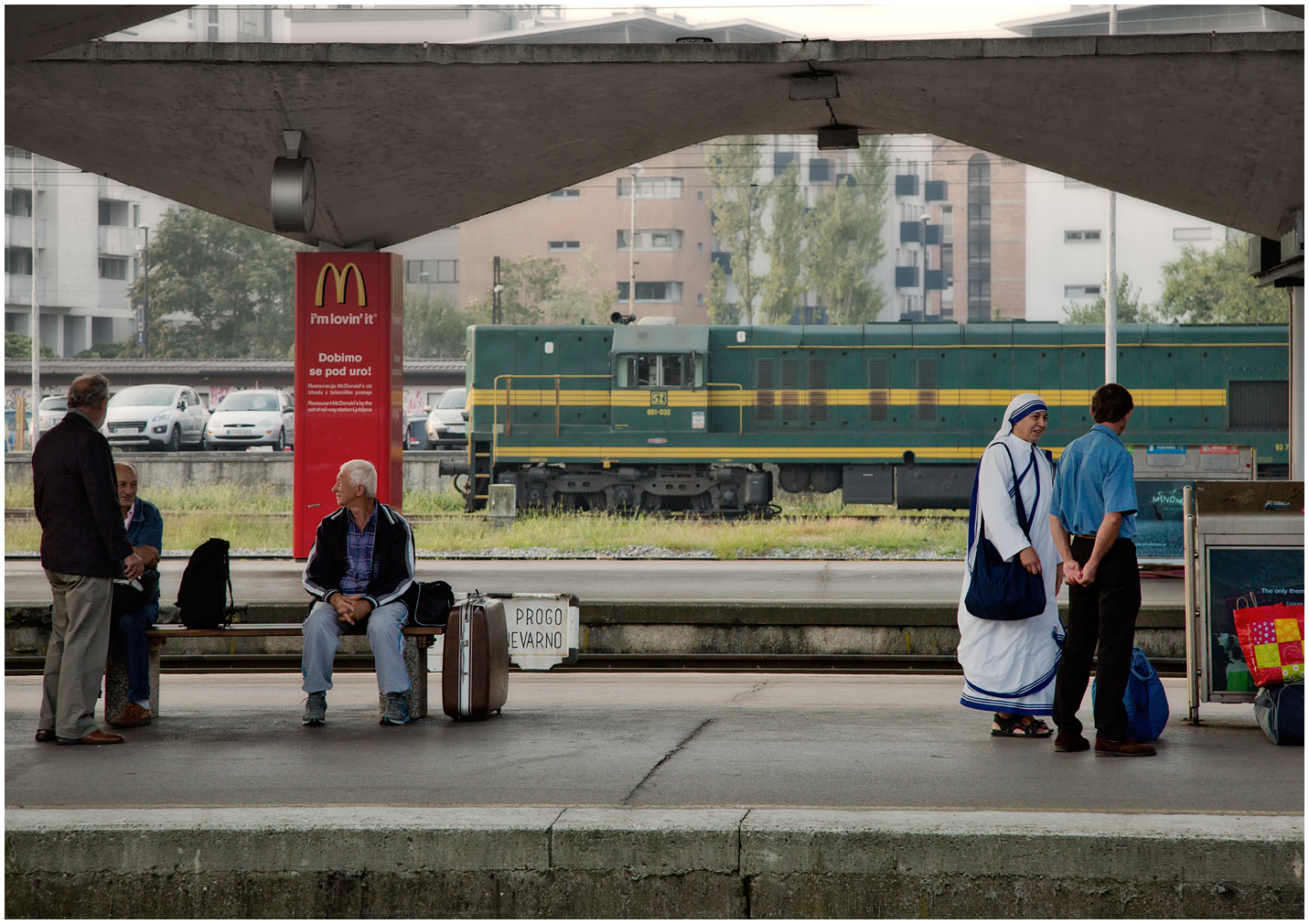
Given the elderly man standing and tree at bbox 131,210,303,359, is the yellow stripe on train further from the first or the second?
tree at bbox 131,210,303,359

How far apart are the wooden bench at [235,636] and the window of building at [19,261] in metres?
60.7

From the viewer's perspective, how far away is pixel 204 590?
23.3ft

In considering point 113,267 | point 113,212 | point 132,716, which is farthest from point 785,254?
point 132,716

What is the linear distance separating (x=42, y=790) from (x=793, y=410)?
61.8ft

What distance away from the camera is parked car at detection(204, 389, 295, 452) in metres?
A: 35.8

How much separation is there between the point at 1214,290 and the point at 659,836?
4522cm

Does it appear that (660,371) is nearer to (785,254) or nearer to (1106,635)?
(1106,635)

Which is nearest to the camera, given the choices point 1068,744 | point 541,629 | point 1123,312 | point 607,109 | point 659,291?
point 1068,744

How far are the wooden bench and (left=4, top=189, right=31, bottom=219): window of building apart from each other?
61.1 meters

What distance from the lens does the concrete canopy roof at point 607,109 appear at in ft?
25.3

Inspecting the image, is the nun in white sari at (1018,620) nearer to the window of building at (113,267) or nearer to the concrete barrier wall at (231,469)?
the concrete barrier wall at (231,469)

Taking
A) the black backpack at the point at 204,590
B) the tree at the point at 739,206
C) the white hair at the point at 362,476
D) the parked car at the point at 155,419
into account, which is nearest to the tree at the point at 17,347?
the parked car at the point at 155,419

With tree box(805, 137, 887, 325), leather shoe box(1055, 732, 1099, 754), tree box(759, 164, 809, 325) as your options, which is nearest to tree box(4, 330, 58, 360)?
tree box(759, 164, 809, 325)

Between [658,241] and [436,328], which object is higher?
[658,241]
